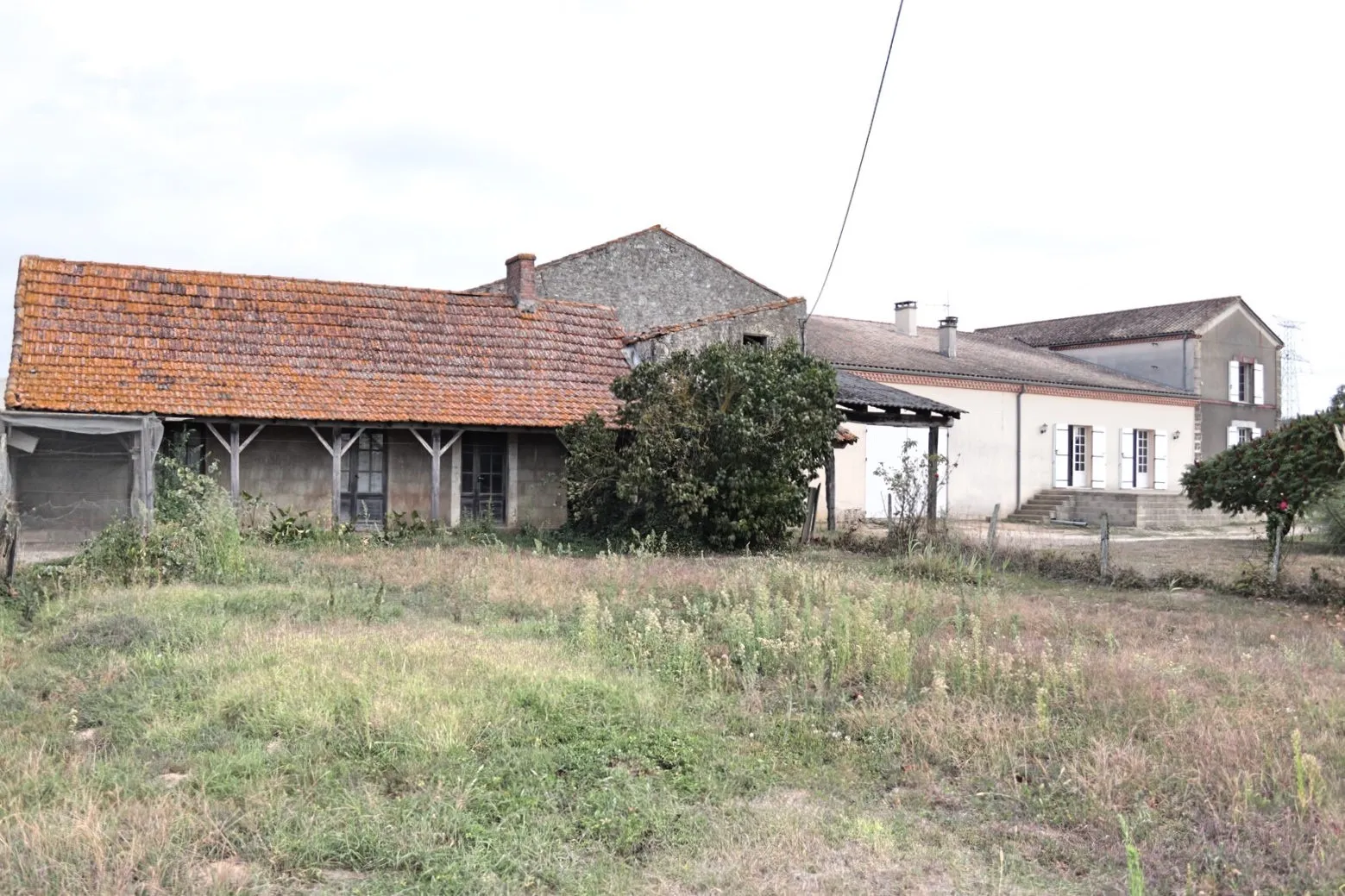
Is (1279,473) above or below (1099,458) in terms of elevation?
below

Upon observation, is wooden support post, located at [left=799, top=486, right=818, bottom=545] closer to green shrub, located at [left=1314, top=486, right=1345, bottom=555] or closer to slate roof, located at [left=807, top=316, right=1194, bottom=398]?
slate roof, located at [left=807, top=316, right=1194, bottom=398]

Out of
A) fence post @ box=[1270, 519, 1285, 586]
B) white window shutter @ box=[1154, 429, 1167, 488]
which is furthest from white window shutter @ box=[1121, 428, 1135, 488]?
fence post @ box=[1270, 519, 1285, 586]

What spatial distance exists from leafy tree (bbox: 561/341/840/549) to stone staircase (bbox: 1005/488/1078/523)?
14.3 metres

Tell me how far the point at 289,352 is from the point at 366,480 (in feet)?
8.81

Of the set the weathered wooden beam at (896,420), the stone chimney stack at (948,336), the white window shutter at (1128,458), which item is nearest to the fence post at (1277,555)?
the weathered wooden beam at (896,420)

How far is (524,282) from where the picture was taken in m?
23.5

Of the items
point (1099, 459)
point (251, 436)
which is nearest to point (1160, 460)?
point (1099, 459)

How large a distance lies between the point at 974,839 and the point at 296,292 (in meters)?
19.1

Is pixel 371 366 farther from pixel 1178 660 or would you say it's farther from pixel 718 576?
pixel 1178 660

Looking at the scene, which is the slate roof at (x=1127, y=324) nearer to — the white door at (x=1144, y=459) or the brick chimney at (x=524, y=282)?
the white door at (x=1144, y=459)

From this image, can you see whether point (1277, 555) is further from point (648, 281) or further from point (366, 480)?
point (648, 281)

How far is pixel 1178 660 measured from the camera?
906 cm

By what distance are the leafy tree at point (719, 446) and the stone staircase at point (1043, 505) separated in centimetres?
1432

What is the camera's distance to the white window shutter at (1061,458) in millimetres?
32494
